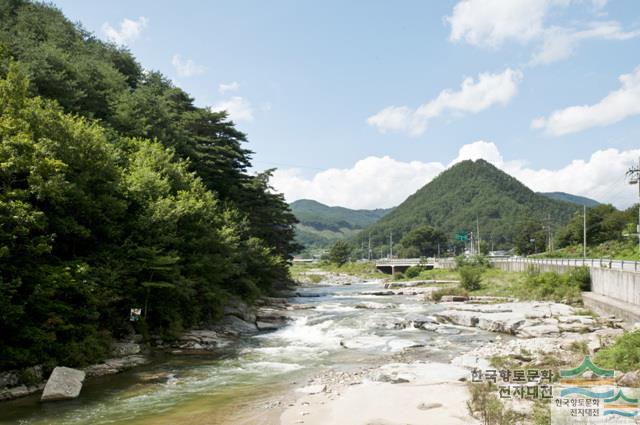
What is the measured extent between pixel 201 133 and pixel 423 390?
49835mm

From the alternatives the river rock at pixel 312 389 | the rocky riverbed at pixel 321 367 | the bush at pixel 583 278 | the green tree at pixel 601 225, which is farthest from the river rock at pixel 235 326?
the green tree at pixel 601 225

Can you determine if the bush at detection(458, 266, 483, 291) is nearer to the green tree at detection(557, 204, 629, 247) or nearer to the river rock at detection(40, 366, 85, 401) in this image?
the river rock at detection(40, 366, 85, 401)

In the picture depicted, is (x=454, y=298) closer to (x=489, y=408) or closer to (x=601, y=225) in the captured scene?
(x=489, y=408)

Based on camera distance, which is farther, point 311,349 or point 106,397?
point 311,349

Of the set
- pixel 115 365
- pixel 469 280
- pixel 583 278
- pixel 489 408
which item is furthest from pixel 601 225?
pixel 115 365

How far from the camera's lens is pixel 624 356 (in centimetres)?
1416

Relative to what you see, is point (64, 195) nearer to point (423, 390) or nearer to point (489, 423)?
point (423, 390)

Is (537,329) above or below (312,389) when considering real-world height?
above

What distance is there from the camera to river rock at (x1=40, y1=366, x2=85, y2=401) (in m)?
15.7

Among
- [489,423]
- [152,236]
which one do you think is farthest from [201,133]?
[489,423]

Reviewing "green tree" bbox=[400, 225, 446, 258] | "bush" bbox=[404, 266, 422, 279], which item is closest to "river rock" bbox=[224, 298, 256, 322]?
"bush" bbox=[404, 266, 422, 279]

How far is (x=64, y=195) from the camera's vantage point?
67.2 feet

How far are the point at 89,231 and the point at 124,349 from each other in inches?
242

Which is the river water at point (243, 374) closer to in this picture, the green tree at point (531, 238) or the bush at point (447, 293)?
the bush at point (447, 293)
